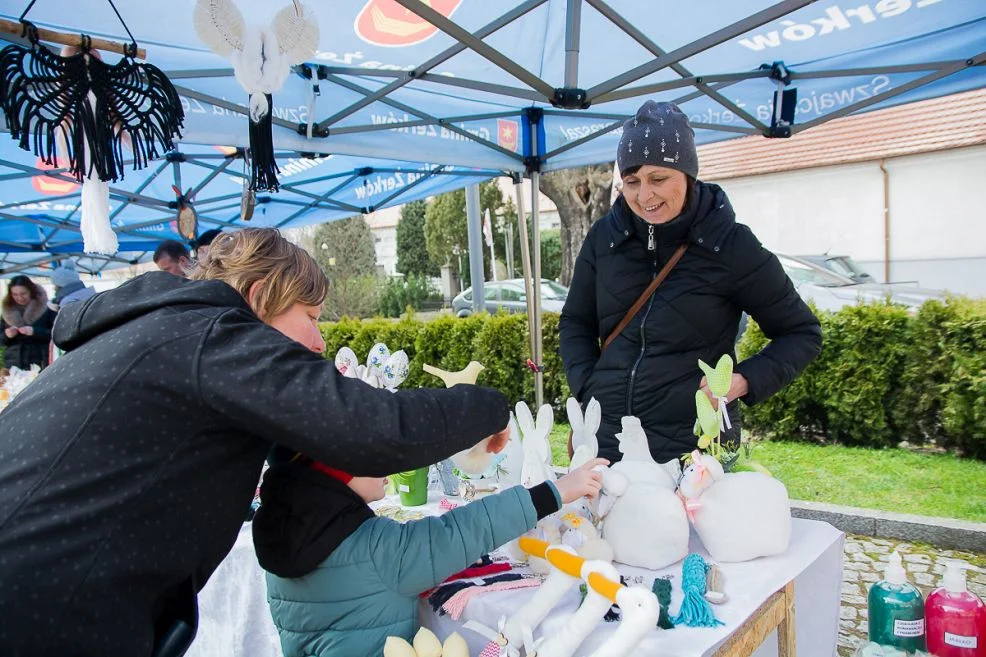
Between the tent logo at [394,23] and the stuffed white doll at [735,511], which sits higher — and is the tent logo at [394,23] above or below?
above

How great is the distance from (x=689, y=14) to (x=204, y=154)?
3.29 meters

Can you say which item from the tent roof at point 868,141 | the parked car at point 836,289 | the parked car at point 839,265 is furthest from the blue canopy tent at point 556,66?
the tent roof at point 868,141

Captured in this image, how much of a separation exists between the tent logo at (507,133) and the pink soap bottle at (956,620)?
9.07ft

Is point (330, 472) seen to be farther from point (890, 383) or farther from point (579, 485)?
point (890, 383)

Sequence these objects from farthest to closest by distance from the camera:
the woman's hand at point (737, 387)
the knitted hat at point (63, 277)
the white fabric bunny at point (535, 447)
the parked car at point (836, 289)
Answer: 1. the parked car at point (836, 289)
2. the knitted hat at point (63, 277)
3. the woman's hand at point (737, 387)
4. the white fabric bunny at point (535, 447)

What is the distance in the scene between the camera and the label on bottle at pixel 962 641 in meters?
1.34

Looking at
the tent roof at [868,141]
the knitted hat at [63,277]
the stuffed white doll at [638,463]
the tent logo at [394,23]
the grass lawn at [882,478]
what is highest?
the tent roof at [868,141]

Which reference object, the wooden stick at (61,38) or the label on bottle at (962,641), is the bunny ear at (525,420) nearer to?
the label on bottle at (962,641)

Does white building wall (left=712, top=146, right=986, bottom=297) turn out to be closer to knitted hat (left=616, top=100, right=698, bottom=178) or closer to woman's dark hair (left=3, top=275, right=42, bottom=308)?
knitted hat (left=616, top=100, right=698, bottom=178)

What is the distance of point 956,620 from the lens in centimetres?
135

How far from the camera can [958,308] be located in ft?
14.9

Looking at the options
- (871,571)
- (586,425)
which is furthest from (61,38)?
(871,571)

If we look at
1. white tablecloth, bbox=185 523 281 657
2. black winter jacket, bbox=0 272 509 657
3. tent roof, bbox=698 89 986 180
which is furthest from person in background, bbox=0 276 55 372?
tent roof, bbox=698 89 986 180

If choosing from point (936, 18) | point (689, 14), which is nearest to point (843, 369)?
point (936, 18)
